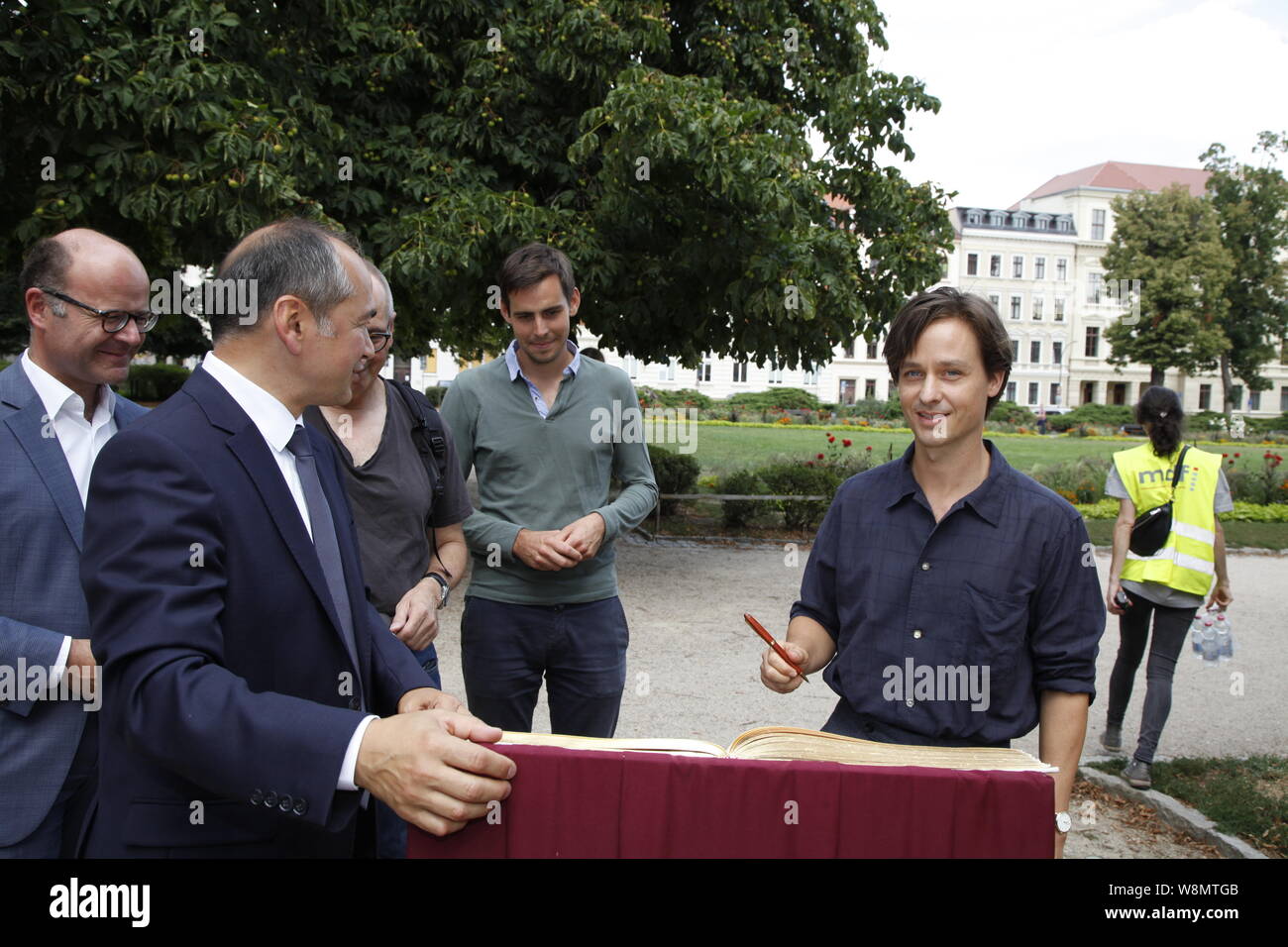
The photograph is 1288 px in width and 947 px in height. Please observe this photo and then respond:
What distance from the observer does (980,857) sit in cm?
173

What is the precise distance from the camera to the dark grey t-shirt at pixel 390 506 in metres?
3.40

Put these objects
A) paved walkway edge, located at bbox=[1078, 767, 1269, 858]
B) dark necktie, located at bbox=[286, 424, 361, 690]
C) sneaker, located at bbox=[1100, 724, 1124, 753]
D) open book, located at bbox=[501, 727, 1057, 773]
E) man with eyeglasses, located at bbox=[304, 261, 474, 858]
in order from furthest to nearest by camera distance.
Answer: sneaker, located at bbox=[1100, 724, 1124, 753], paved walkway edge, located at bbox=[1078, 767, 1269, 858], man with eyeglasses, located at bbox=[304, 261, 474, 858], dark necktie, located at bbox=[286, 424, 361, 690], open book, located at bbox=[501, 727, 1057, 773]

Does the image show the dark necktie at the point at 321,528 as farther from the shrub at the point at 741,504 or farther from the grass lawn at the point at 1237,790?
the shrub at the point at 741,504

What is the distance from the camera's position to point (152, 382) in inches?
1146

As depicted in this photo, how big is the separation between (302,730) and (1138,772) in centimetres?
559

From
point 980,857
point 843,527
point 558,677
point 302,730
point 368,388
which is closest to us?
point 302,730

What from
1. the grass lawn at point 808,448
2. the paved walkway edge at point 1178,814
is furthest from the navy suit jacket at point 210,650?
the grass lawn at point 808,448

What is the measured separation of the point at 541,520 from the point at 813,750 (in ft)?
7.33

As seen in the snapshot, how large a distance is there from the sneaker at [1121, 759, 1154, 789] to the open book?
4.53 m

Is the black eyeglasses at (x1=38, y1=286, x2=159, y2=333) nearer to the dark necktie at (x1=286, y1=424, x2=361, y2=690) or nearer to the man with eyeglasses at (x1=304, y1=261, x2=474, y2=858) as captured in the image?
the man with eyeglasses at (x1=304, y1=261, x2=474, y2=858)

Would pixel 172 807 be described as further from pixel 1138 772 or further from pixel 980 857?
pixel 1138 772

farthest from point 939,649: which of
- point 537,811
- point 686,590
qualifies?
point 686,590

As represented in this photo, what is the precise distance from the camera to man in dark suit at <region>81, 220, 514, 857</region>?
158 centimetres

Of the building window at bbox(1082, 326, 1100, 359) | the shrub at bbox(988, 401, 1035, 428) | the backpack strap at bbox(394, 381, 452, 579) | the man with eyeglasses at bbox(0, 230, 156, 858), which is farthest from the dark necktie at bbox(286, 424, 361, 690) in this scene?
the building window at bbox(1082, 326, 1100, 359)
